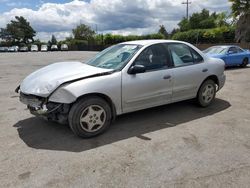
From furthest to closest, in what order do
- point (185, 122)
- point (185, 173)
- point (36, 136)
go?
1. point (185, 122)
2. point (36, 136)
3. point (185, 173)

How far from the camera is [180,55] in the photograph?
5.07m

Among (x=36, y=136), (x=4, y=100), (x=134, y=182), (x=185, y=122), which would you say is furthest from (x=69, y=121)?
(x=4, y=100)

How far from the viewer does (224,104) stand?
5.94m

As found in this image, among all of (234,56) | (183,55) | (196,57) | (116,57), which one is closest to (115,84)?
(116,57)

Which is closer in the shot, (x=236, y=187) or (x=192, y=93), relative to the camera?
(x=236, y=187)

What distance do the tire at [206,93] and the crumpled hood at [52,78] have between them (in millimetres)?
2417

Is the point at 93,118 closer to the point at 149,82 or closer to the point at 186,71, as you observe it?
the point at 149,82

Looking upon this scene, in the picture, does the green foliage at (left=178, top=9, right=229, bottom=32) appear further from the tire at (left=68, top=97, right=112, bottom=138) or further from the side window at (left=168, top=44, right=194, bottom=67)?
the tire at (left=68, top=97, right=112, bottom=138)

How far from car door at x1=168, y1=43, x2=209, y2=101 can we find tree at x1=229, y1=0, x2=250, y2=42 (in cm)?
2300

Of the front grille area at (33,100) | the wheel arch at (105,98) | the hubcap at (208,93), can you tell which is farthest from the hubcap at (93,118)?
the hubcap at (208,93)

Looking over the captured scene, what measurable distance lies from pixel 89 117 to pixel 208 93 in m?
3.02

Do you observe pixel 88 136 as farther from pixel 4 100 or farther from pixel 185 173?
pixel 4 100

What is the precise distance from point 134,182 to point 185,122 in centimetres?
224

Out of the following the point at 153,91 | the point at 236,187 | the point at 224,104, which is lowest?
the point at 236,187
